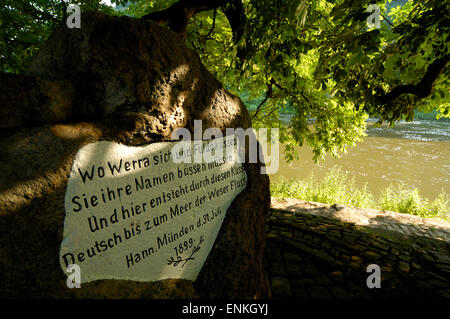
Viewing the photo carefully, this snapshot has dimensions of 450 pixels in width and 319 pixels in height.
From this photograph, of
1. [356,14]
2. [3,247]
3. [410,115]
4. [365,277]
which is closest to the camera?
[3,247]

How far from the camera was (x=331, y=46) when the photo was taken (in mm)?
2506

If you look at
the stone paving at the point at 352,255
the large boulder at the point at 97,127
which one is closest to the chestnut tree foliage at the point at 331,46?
the large boulder at the point at 97,127

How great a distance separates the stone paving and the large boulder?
878 mm

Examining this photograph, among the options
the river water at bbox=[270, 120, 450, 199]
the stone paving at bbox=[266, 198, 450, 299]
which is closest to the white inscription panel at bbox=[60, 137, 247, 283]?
the stone paving at bbox=[266, 198, 450, 299]

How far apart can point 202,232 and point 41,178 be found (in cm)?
112

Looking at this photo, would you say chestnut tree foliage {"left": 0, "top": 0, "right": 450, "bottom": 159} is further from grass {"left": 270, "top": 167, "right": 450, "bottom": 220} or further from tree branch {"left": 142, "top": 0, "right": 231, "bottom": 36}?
grass {"left": 270, "top": 167, "right": 450, "bottom": 220}

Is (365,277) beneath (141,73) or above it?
beneath

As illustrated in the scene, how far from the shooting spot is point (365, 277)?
265 centimetres

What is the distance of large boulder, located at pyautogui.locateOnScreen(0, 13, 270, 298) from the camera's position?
1015mm

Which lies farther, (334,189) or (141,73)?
(334,189)

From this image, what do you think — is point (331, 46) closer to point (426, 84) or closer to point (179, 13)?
point (426, 84)

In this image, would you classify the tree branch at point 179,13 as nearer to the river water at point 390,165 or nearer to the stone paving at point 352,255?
the stone paving at point 352,255

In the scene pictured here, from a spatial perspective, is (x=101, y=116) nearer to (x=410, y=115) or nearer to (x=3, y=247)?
(x=3, y=247)

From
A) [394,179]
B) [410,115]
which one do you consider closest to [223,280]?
[410,115]
